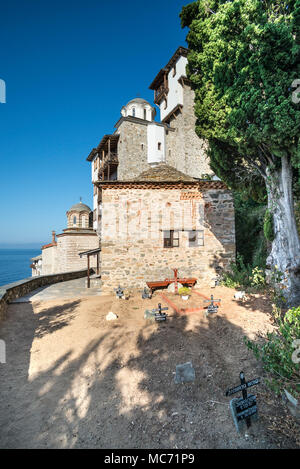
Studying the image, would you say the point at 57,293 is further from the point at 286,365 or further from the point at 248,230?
the point at 248,230

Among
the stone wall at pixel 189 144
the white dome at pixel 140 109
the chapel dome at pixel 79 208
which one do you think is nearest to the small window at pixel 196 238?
the stone wall at pixel 189 144

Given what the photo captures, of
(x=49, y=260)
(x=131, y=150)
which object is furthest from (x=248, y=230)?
(x=49, y=260)

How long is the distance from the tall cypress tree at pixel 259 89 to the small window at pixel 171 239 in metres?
4.42

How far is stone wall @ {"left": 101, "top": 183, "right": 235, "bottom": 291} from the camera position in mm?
10562

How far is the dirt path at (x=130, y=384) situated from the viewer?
308 cm

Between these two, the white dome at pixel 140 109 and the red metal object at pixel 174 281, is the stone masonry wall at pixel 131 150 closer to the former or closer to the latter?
the white dome at pixel 140 109

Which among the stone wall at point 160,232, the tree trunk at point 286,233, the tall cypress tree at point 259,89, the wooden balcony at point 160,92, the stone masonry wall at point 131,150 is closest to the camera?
the tall cypress tree at point 259,89

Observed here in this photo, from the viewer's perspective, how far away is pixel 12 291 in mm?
9984

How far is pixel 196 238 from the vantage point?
11242 millimetres

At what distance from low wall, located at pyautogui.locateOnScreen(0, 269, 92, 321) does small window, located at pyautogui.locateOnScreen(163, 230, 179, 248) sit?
718 cm

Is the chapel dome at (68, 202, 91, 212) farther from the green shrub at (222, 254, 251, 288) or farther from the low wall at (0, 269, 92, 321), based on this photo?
the green shrub at (222, 254, 251, 288)

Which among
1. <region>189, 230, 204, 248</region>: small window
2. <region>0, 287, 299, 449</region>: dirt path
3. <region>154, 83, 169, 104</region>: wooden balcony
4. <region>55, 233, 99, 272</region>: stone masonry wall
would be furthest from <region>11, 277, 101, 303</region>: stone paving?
<region>154, 83, 169, 104</region>: wooden balcony
